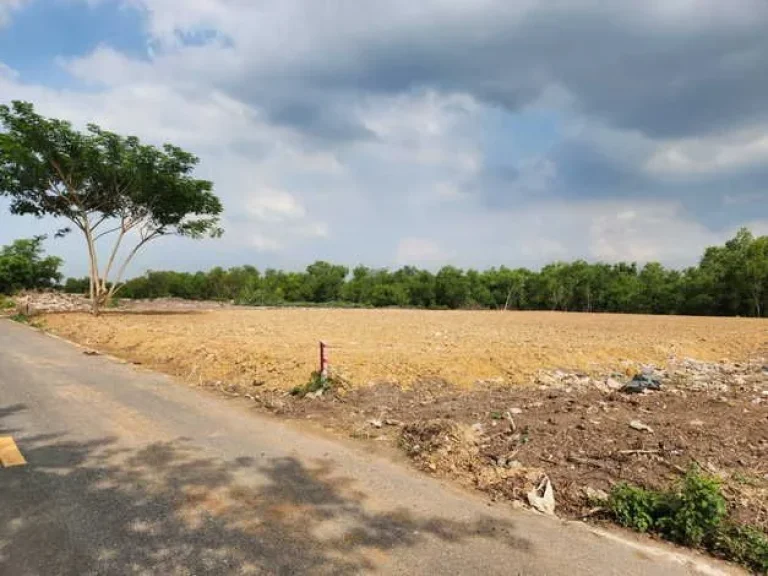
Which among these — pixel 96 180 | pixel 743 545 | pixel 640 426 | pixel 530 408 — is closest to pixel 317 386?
pixel 530 408

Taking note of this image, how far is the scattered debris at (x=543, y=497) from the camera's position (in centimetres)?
404

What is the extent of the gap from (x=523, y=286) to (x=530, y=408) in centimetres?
6130

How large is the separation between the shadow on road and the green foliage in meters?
39.6

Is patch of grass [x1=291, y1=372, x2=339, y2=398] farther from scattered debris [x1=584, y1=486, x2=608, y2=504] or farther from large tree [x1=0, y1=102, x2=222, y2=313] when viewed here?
large tree [x1=0, y1=102, x2=222, y2=313]

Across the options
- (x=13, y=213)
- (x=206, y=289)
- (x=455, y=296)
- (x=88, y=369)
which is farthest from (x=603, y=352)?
(x=206, y=289)

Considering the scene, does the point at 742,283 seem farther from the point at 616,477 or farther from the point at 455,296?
the point at 616,477

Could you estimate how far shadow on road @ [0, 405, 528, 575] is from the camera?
3105 mm

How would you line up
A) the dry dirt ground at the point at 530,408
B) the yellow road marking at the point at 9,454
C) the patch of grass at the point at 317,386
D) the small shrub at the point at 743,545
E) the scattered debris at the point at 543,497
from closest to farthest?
the small shrub at the point at 743,545, the scattered debris at the point at 543,497, the dry dirt ground at the point at 530,408, the yellow road marking at the point at 9,454, the patch of grass at the point at 317,386

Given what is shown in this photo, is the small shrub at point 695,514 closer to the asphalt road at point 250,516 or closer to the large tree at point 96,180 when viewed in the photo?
the asphalt road at point 250,516

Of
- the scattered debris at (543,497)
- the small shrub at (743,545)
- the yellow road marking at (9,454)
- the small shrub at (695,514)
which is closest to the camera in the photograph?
the small shrub at (743,545)

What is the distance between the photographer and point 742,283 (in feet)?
139

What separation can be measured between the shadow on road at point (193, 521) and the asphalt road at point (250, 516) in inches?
0.5

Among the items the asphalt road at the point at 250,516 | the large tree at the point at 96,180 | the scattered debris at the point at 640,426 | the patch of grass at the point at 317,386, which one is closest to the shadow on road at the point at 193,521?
the asphalt road at the point at 250,516

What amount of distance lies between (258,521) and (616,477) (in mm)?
2997
